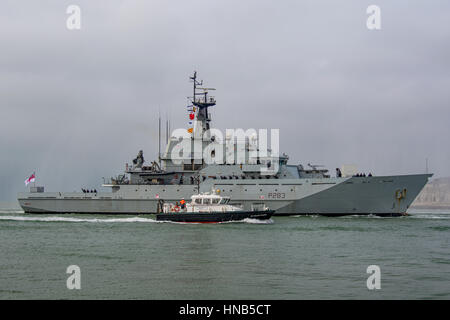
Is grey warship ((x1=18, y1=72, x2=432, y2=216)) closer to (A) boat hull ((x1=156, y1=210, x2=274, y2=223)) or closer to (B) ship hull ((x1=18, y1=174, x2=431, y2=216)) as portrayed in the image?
(B) ship hull ((x1=18, y1=174, x2=431, y2=216))

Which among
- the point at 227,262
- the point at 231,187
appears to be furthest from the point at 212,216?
the point at 227,262

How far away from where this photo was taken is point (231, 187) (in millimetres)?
38656

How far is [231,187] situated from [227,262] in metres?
22.0

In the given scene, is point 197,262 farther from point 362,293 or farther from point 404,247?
point 404,247

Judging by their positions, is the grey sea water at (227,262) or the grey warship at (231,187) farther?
the grey warship at (231,187)

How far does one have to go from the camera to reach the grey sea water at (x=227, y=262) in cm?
1254

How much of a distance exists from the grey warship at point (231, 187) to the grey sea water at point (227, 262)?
23.6ft

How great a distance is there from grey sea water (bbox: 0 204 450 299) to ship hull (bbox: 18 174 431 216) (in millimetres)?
6915

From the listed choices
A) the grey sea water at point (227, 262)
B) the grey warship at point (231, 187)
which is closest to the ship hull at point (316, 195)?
the grey warship at point (231, 187)

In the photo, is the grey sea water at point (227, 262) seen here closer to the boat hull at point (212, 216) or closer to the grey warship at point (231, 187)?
the boat hull at point (212, 216)

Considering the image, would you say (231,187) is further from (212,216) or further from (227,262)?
(227,262)

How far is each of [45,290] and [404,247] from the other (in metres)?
14.0
